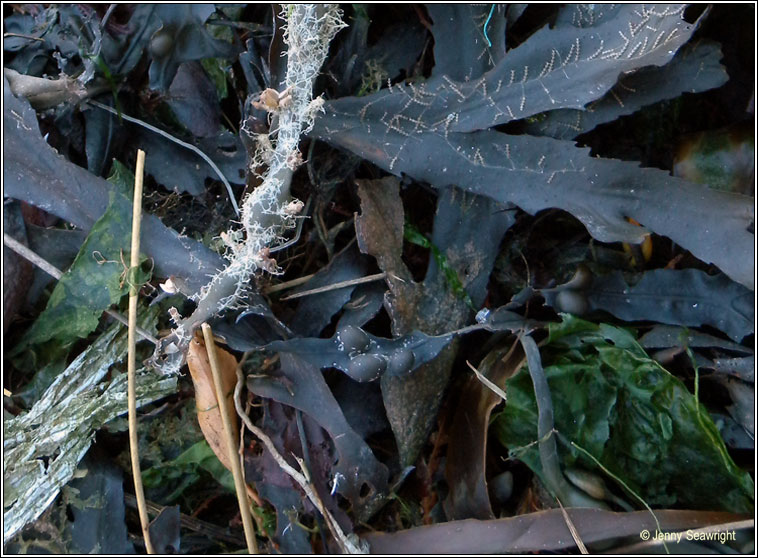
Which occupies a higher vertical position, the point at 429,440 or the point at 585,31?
the point at 585,31

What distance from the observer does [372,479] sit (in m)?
0.65

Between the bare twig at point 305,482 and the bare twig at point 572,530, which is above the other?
the bare twig at point 305,482

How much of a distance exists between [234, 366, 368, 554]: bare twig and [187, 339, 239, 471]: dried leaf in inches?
0.7

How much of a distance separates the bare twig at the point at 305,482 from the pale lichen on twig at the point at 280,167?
0.11 m

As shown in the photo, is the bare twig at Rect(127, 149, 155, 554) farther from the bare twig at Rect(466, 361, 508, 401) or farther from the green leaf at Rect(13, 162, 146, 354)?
the bare twig at Rect(466, 361, 508, 401)

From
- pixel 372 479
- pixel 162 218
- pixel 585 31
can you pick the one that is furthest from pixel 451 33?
pixel 372 479

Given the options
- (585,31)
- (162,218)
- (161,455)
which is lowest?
(161,455)

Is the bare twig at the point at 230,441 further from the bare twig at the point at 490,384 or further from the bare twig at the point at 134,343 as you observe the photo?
the bare twig at the point at 490,384

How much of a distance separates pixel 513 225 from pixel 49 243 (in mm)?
529

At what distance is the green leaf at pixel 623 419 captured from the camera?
641mm

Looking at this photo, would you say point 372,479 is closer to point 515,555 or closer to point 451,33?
point 515,555

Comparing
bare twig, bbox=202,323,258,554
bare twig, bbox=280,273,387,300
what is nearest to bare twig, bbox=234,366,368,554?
bare twig, bbox=202,323,258,554

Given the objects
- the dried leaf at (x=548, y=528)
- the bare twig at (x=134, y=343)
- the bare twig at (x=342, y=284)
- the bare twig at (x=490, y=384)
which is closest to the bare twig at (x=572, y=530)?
the dried leaf at (x=548, y=528)

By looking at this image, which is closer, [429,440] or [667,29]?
[667,29]
